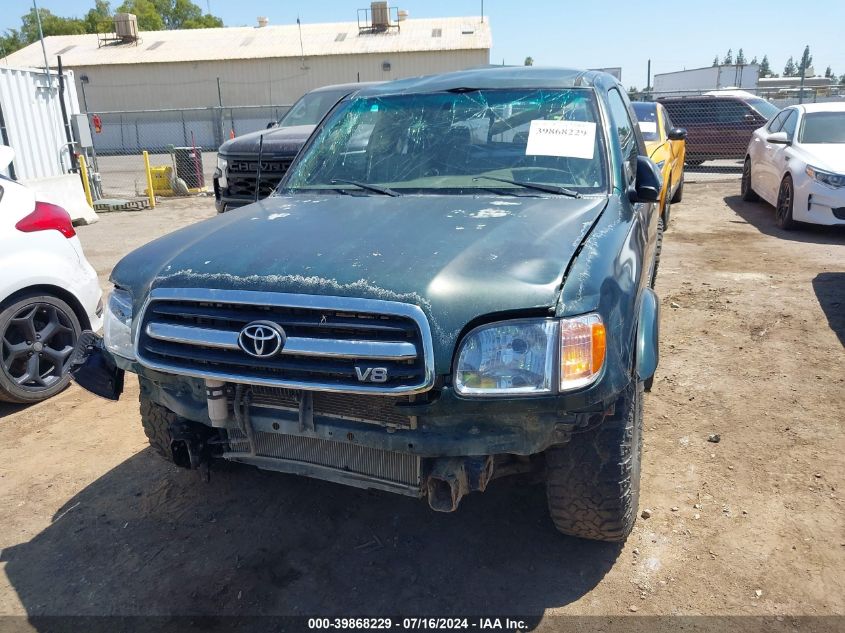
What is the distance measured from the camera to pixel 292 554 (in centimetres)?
298

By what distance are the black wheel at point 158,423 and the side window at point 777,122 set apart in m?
10.00

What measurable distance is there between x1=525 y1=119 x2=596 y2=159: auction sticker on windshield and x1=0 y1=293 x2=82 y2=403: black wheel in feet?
10.7

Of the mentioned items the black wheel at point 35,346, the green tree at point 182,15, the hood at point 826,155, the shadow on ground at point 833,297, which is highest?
the green tree at point 182,15

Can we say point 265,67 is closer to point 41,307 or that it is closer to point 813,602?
point 41,307

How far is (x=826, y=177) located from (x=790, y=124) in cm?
176

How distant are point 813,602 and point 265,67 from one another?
A: 40729 millimetres

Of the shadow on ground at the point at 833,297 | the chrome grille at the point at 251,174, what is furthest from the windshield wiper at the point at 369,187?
the chrome grille at the point at 251,174

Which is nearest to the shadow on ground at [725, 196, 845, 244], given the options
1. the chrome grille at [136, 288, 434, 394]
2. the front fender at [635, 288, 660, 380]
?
the front fender at [635, 288, 660, 380]

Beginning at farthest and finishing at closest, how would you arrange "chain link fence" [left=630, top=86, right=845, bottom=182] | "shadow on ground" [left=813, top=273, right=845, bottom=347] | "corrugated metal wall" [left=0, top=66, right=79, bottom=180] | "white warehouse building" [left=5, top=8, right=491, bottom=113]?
"white warehouse building" [left=5, top=8, right=491, bottom=113] → "chain link fence" [left=630, top=86, right=845, bottom=182] → "corrugated metal wall" [left=0, top=66, right=79, bottom=180] → "shadow on ground" [left=813, top=273, right=845, bottom=347]

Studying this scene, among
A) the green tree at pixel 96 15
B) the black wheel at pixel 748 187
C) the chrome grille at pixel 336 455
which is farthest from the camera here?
the green tree at pixel 96 15

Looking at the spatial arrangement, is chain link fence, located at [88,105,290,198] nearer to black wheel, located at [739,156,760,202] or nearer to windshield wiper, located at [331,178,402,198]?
black wheel, located at [739,156,760,202]

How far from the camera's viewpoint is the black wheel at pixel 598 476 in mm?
2580

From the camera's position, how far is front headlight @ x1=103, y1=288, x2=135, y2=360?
2.82 m

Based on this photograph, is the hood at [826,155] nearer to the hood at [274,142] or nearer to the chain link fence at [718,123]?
the hood at [274,142]
